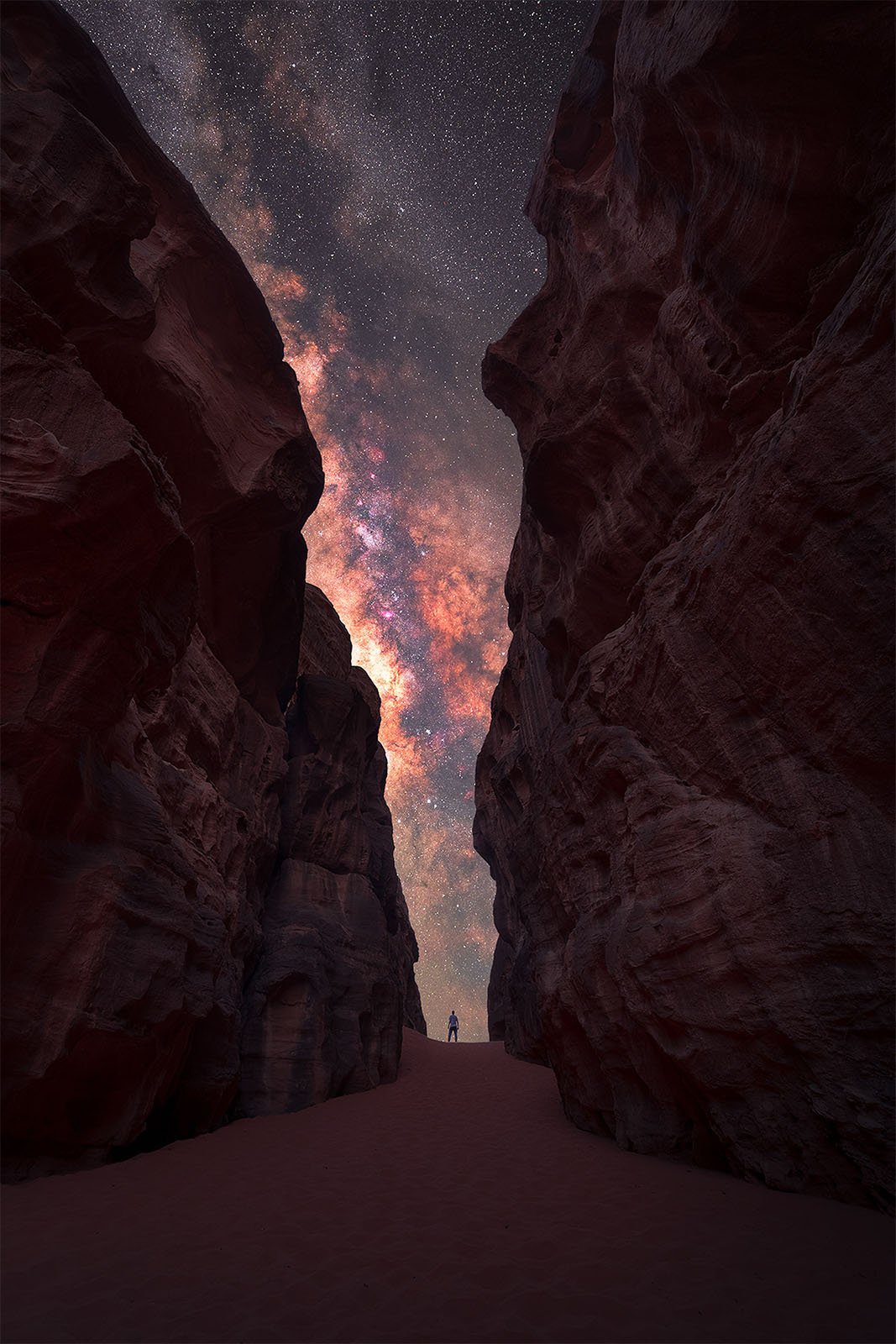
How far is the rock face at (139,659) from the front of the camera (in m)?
8.38

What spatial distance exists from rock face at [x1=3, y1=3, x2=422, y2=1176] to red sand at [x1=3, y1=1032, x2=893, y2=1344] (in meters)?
2.18

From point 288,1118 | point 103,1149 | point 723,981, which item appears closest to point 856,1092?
point 723,981

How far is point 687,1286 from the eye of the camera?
572 cm

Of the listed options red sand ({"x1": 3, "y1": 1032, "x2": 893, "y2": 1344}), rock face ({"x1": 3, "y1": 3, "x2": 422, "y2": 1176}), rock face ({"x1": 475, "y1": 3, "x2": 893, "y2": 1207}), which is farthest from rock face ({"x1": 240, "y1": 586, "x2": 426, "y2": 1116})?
rock face ({"x1": 475, "y1": 3, "x2": 893, "y2": 1207})

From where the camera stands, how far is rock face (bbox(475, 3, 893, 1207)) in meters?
7.69

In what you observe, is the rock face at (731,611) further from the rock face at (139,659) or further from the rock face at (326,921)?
the rock face at (139,659)

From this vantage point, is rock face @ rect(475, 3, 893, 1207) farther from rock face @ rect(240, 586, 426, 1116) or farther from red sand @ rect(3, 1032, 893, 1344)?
rock face @ rect(240, 586, 426, 1116)

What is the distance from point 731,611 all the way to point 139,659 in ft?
30.4

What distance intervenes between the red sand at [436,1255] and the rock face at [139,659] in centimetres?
218

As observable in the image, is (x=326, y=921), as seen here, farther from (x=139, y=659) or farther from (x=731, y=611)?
(x=731, y=611)

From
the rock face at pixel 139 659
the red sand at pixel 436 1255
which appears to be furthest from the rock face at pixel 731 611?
the rock face at pixel 139 659

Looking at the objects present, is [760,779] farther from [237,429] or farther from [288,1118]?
[237,429]

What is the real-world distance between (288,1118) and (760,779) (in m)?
13.0

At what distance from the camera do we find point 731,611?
973 cm
